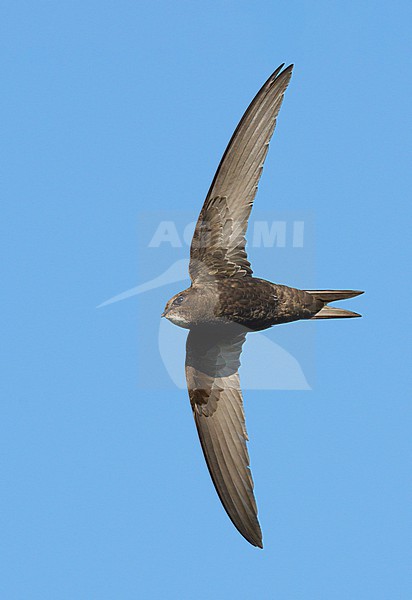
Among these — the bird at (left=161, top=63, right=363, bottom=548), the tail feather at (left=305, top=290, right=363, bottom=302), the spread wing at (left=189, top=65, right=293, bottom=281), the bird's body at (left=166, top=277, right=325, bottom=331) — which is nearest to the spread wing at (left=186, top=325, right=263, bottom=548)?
the bird at (left=161, top=63, right=363, bottom=548)

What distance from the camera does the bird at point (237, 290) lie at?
12.5 metres

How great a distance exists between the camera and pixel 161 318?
493 inches

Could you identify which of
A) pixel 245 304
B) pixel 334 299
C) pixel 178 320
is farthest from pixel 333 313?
pixel 178 320

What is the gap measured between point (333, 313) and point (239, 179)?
1.37m

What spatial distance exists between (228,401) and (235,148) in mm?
2108

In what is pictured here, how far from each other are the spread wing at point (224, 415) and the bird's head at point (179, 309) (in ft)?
0.91

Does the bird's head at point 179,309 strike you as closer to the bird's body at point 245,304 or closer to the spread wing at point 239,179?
the bird's body at point 245,304

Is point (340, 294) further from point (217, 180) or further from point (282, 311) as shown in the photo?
point (217, 180)

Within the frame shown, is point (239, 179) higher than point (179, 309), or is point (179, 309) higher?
point (239, 179)

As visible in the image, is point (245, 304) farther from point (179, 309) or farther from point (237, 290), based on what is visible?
point (179, 309)

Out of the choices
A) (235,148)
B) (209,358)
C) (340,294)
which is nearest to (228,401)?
(209,358)

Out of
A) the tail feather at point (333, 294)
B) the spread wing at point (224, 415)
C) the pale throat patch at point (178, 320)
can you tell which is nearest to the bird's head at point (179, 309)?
the pale throat patch at point (178, 320)

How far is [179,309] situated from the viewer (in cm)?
1230

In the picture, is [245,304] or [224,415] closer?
[245,304]
